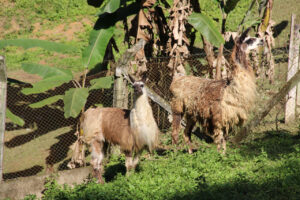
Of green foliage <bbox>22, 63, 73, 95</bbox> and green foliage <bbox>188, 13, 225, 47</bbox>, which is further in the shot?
green foliage <bbox>188, 13, 225, 47</bbox>

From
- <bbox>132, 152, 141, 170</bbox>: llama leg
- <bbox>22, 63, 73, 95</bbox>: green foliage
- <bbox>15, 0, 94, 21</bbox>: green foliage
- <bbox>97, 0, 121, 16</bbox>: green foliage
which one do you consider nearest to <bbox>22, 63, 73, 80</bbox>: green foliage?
<bbox>22, 63, 73, 95</bbox>: green foliage

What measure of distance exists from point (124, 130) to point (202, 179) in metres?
1.69

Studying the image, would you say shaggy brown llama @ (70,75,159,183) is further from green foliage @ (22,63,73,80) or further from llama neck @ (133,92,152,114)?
green foliage @ (22,63,73,80)

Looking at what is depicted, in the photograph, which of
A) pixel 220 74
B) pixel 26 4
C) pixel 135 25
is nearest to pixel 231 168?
pixel 220 74

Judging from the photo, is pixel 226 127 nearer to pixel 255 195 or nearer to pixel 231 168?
pixel 231 168

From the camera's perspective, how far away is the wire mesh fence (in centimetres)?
866

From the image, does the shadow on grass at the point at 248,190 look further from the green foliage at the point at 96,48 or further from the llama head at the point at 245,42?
the green foliage at the point at 96,48

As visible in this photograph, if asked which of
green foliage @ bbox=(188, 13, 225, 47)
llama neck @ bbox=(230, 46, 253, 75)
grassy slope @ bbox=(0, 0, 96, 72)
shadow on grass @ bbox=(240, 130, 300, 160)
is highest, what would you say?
grassy slope @ bbox=(0, 0, 96, 72)

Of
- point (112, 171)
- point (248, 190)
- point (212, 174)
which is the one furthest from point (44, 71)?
point (248, 190)

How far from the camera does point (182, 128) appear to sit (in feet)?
30.5

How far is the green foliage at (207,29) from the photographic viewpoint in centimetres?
938

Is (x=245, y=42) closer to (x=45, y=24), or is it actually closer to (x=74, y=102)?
(x=74, y=102)

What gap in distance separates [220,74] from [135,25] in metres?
2.66

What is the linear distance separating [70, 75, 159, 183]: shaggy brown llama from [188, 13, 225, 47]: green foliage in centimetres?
332
